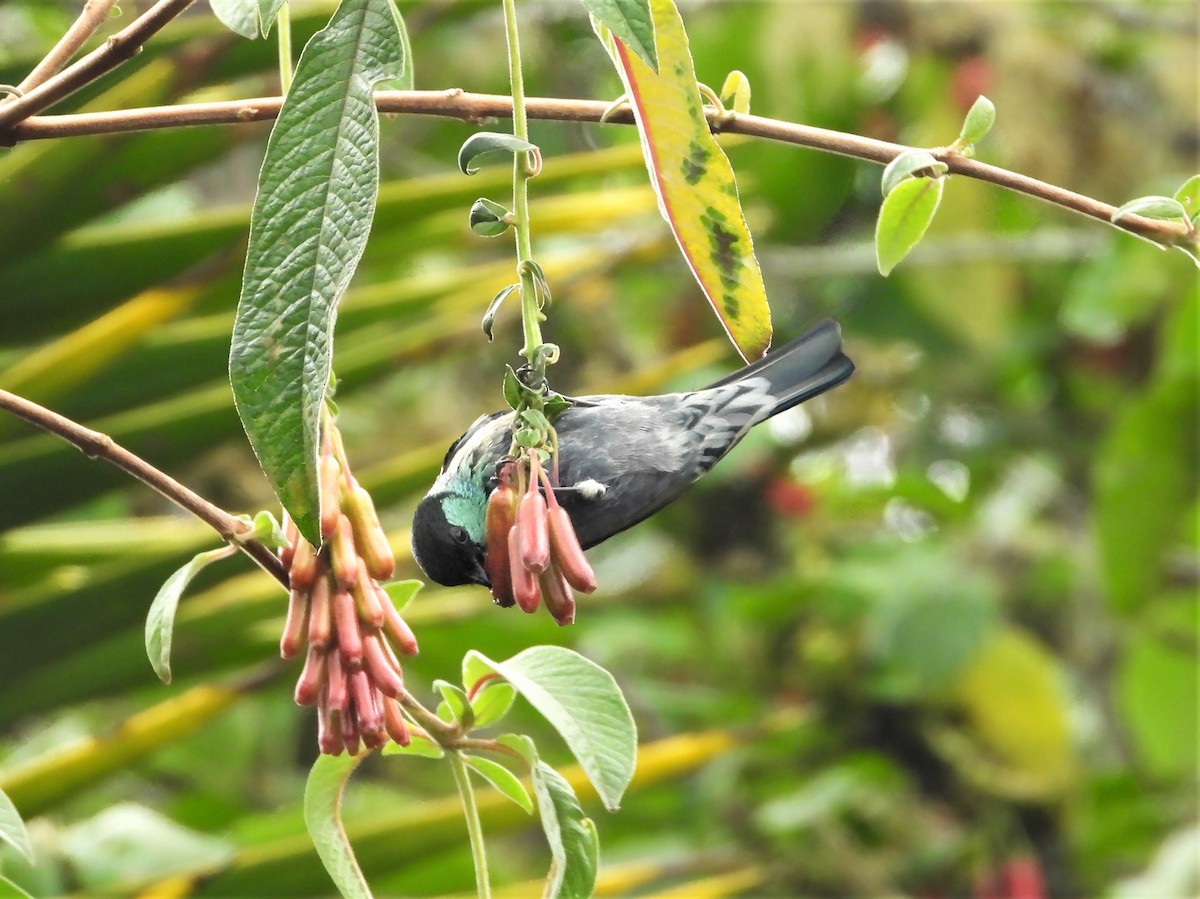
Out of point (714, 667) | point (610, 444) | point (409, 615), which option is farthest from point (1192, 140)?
point (610, 444)

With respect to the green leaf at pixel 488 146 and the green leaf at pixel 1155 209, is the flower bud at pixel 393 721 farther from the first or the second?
the green leaf at pixel 1155 209

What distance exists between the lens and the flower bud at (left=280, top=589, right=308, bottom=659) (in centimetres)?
58

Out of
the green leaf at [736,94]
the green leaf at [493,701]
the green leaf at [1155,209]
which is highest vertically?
the green leaf at [736,94]

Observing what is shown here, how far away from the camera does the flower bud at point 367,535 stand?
0.61 metres

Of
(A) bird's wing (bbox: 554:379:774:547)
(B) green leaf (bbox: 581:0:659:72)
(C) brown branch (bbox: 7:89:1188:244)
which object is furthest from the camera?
(A) bird's wing (bbox: 554:379:774:547)

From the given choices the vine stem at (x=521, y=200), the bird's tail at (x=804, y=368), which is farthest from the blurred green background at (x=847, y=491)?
the vine stem at (x=521, y=200)

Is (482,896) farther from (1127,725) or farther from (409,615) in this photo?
(1127,725)

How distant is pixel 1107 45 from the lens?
3.43m

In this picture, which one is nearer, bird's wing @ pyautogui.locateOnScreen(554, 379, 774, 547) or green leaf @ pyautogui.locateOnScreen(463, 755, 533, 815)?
green leaf @ pyautogui.locateOnScreen(463, 755, 533, 815)

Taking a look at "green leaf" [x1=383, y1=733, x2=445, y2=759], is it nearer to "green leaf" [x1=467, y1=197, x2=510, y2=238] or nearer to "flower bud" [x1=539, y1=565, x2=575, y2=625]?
"flower bud" [x1=539, y1=565, x2=575, y2=625]

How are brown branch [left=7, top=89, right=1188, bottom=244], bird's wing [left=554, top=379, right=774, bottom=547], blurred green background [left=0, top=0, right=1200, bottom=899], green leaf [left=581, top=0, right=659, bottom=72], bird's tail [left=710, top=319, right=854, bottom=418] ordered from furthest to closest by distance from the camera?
1. blurred green background [left=0, top=0, right=1200, bottom=899]
2. bird's tail [left=710, top=319, right=854, bottom=418]
3. bird's wing [left=554, top=379, right=774, bottom=547]
4. brown branch [left=7, top=89, right=1188, bottom=244]
5. green leaf [left=581, top=0, right=659, bottom=72]

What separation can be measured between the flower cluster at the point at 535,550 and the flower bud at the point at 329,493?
0.07m

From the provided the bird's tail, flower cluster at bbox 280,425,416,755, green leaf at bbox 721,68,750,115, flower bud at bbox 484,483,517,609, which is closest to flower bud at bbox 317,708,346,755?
flower cluster at bbox 280,425,416,755

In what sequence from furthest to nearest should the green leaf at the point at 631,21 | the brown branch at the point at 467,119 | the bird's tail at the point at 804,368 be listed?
the bird's tail at the point at 804,368
the brown branch at the point at 467,119
the green leaf at the point at 631,21
